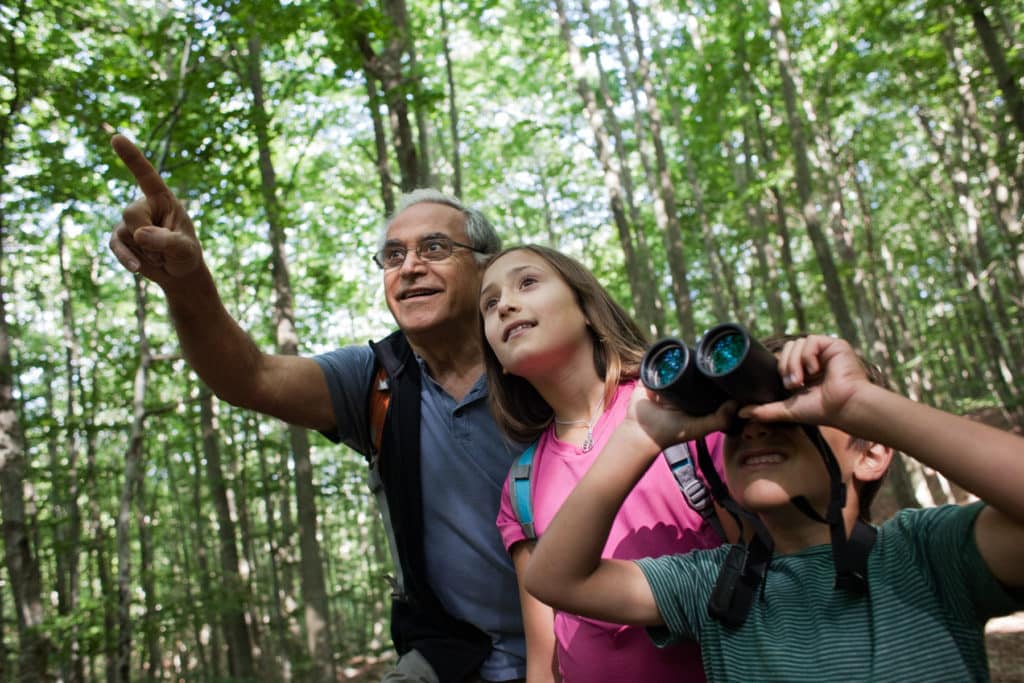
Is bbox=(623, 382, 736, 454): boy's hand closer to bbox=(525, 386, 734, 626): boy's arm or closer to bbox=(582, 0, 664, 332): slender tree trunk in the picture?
bbox=(525, 386, 734, 626): boy's arm

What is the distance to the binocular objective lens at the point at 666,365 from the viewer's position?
1531 mm

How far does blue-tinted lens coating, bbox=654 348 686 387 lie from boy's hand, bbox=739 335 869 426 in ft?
0.60

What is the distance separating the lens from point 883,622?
1.45 m

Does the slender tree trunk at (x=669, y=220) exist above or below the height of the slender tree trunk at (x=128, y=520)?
above

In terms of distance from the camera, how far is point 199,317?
7.61 feet

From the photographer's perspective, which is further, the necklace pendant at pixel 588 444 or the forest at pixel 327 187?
the forest at pixel 327 187

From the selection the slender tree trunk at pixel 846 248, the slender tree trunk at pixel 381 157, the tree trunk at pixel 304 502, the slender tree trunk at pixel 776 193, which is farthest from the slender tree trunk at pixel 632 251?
the tree trunk at pixel 304 502

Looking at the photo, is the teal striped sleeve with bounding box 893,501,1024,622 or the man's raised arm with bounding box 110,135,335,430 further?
the man's raised arm with bounding box 110,135,335,430

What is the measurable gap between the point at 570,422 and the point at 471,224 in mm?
1131

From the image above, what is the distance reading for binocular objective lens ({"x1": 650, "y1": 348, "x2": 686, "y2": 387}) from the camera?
1.53m

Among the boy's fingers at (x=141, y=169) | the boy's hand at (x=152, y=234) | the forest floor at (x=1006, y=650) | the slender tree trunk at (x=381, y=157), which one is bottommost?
the forest floor at (x=1006, y=650)

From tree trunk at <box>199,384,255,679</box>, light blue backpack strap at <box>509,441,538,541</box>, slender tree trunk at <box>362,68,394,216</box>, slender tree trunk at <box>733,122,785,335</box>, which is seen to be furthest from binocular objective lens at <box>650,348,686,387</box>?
slender tree trunk at <box>733,122,785,335</box>

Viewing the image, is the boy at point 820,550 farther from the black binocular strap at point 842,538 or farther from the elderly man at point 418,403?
the elderly man at point 418,403

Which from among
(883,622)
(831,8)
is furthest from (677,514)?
(831,8)
